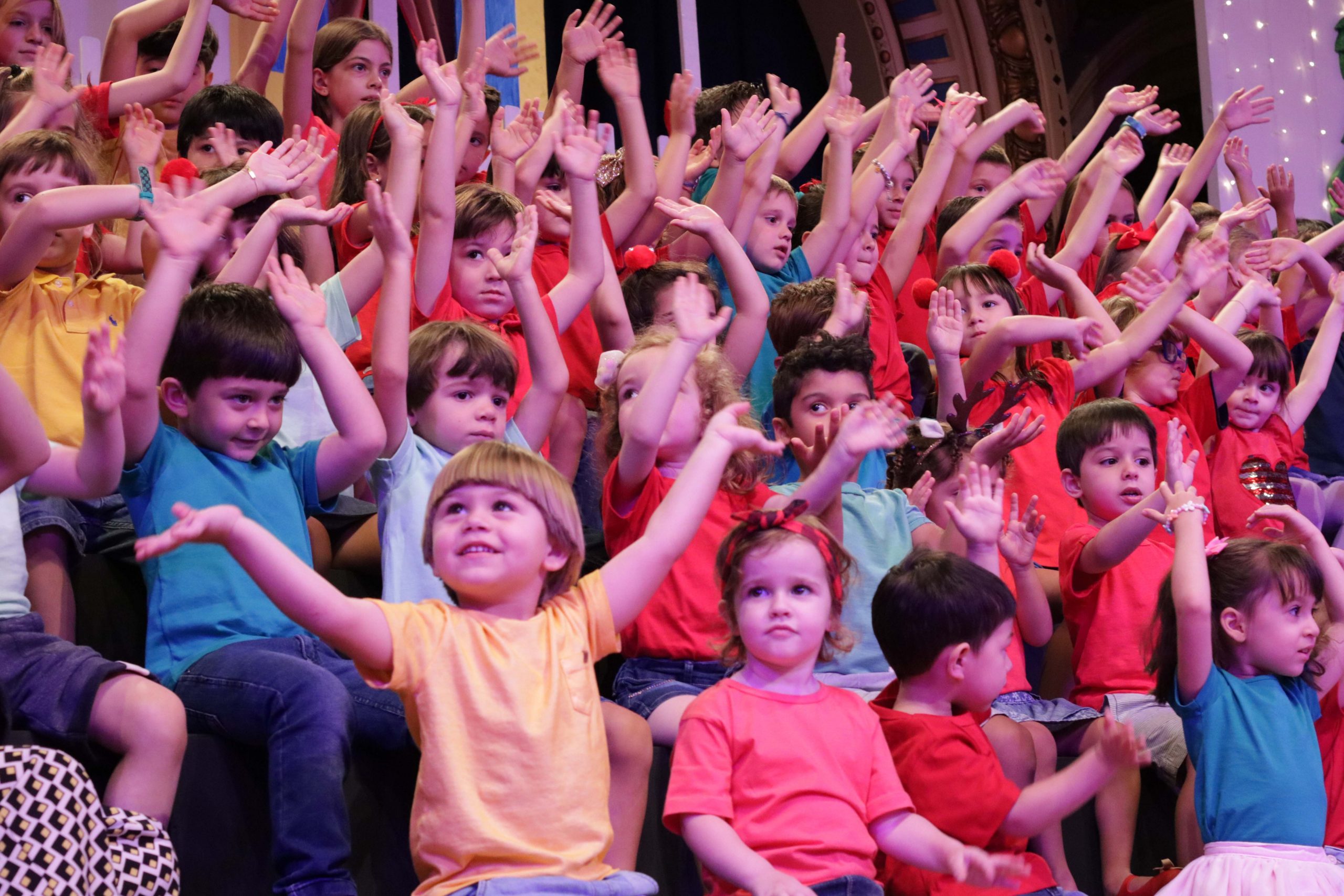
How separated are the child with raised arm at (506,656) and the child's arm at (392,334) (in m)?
0.53

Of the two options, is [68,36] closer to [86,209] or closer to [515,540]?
[86,209]

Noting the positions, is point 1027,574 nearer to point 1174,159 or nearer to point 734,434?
point 734,434

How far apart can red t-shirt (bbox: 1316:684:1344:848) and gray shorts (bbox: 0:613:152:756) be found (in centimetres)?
198

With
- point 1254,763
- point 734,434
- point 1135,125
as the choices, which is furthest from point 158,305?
point 1135,125

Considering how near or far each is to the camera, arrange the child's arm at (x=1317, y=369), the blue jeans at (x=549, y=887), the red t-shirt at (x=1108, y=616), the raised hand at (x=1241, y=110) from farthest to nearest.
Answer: the raised hand at (x=1241, y=110), the child's arm at (x=1317, y=369), the red t-shirt at (x=1108, y=616), the blue jeans at (x=549, y=887)

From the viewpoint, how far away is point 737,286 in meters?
3.17

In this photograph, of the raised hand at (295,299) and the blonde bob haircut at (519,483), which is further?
the raised hand at (295,299)

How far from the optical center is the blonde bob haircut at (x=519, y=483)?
1.90 m

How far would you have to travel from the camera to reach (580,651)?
6.40 ft

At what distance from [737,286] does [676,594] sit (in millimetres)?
868

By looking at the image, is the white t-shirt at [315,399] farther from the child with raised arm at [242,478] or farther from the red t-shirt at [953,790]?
the red t-shirt at [953,790]

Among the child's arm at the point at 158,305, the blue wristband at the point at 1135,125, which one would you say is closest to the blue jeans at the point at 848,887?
the child's arm at the point at 158,305

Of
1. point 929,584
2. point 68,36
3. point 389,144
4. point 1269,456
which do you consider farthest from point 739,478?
point 68,36

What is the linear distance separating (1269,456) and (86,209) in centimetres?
292
